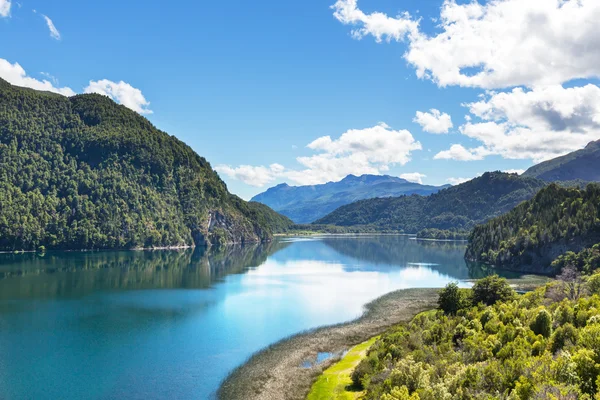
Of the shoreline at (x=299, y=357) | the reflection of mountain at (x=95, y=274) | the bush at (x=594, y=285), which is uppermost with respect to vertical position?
the bush at (x=594, y=285)

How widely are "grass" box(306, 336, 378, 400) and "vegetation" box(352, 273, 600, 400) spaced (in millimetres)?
1828

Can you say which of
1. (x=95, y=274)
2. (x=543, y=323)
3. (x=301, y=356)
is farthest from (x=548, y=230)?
(x=95, y=274)

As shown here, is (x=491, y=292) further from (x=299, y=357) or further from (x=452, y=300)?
(x=299, y=357)

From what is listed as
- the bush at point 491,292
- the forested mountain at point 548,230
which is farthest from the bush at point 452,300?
the forested mountain at point 548,230

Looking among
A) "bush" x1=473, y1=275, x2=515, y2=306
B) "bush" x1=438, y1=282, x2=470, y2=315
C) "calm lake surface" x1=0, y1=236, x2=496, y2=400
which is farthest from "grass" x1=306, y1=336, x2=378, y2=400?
"bush" x1=473, y1=275, x2=515, y2=306

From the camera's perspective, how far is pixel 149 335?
75.4 meters

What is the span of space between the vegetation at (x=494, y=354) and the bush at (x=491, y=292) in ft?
9.51

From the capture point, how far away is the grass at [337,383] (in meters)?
49.5

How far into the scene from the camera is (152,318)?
87.2 metres

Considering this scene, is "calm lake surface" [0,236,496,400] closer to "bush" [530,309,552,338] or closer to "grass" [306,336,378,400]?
"grass" [306,336,378,400]

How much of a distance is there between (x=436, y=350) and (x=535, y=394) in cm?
2122

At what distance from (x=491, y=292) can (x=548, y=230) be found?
10592cm

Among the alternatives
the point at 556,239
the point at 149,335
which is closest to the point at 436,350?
the point at 149,335

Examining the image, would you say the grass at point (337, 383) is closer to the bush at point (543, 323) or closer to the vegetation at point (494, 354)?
the vegetation at point (494, 354)
